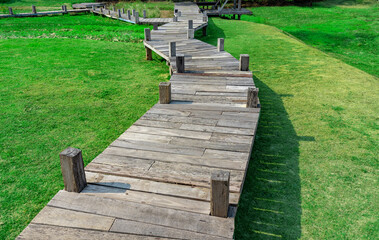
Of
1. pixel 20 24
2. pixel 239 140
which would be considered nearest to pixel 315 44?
pixel 239 140

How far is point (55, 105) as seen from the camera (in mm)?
8422

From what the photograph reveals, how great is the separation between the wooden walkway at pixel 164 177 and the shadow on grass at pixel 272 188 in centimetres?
72

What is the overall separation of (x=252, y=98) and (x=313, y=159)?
5.92 ft

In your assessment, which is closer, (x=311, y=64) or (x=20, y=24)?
(x=311, y=64)

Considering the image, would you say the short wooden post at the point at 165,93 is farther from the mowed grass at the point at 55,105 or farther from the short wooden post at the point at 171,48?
the short wooden post at the point at 171,48

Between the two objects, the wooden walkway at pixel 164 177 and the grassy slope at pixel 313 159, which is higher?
the wooden walkway at pixel 164 177

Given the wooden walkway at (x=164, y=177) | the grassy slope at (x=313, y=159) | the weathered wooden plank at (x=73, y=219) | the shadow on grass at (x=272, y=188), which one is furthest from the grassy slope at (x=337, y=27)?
the weathered wooden plank at (x=73, y=219)

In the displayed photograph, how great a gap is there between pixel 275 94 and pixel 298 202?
539 centimetres

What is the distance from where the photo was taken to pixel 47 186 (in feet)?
16.8

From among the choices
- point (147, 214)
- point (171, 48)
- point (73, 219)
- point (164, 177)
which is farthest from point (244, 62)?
point (73, 219)

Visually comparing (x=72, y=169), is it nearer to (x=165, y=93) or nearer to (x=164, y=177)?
(x=164, y=177)

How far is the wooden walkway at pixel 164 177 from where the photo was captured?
3.31 m

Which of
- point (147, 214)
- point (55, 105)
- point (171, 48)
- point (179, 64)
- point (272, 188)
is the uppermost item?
point (171, 48)

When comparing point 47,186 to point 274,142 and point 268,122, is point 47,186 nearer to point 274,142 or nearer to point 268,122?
point 274,142
